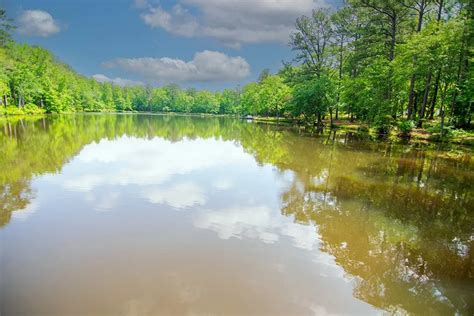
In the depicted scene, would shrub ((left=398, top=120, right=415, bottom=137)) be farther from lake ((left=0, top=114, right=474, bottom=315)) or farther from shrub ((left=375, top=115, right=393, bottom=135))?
lake ((left=0, top=114, right=474, bottom=315))

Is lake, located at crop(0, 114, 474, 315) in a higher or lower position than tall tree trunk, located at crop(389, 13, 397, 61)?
lower

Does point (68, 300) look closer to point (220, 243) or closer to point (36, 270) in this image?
point (36, 270)

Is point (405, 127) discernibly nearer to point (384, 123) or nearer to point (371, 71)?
point (384, 123)

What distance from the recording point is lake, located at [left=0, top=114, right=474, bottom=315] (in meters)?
4.43

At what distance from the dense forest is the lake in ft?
50.7

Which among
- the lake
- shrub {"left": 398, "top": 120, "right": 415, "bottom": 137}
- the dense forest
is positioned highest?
the dense forest

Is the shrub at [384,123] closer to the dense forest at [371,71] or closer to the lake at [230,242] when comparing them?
the dense forest at [371,71]

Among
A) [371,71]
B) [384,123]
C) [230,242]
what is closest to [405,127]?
[384,123]

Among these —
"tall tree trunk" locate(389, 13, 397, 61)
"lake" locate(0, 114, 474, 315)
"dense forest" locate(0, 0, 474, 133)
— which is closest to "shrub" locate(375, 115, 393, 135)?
"dense forest" locate(0, 0, 474, 133)

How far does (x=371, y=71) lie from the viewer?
31.9 metres

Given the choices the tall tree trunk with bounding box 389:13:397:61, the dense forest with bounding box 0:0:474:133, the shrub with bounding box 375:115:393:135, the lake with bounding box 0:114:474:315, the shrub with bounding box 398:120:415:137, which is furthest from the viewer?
the tall tree trunk with bounding box 389:13:397:61

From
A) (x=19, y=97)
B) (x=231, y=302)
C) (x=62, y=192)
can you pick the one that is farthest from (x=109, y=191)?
(x=19, y=97)

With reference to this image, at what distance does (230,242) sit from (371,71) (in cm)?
3081

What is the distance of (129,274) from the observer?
194 inches
